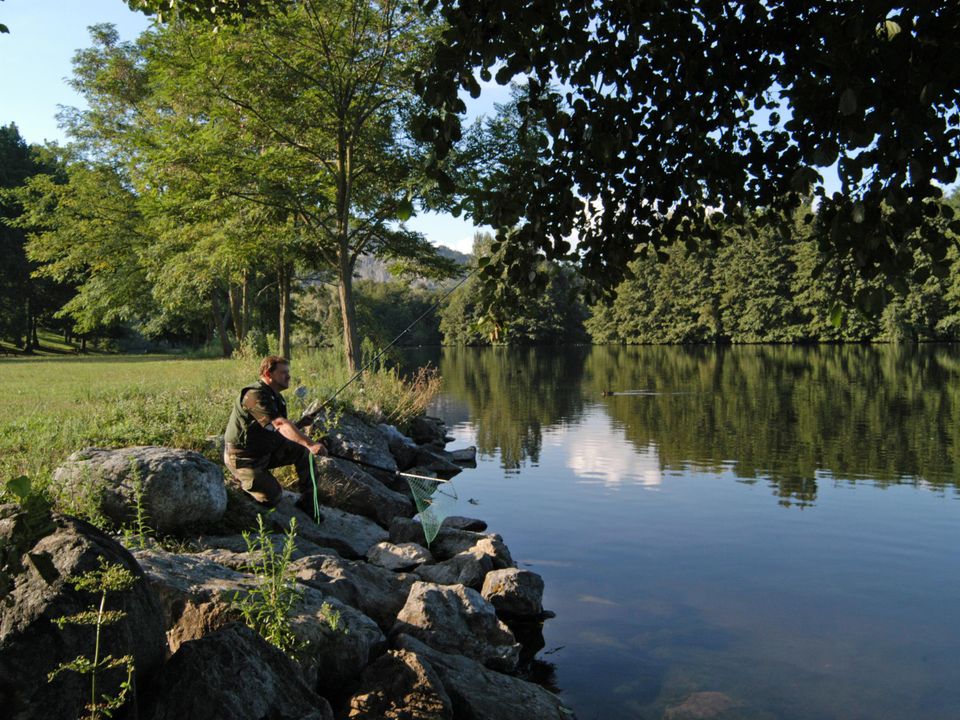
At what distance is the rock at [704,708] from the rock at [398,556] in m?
3.45

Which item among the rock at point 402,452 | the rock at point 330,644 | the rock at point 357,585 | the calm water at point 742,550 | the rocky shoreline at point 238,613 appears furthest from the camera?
the rock at point 402,452

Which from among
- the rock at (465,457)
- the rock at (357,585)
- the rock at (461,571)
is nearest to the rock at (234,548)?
the rock at (357,585)

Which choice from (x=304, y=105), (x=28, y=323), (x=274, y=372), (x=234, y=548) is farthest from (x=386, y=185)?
(x=28, y=323)

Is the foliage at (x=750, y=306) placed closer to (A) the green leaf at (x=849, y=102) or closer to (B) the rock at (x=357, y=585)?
(B) the rock at (x=357, y=585)

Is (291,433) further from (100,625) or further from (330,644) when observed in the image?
(100,625)

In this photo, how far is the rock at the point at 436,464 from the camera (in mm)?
15919

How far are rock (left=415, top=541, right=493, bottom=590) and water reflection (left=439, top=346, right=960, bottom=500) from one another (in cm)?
671

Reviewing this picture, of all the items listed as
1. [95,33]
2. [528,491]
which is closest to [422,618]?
[528,491]

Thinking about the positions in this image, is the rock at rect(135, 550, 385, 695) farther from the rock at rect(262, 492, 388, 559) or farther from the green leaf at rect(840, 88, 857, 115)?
the green leaf at rect(840, 88, 857, 115)

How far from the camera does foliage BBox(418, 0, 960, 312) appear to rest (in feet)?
9.50

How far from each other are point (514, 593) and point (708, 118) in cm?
530

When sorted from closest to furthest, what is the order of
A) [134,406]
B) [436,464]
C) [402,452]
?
1. [134,406]
2. [402,452]
3. [436,464]

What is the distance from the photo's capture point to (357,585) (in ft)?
21.9

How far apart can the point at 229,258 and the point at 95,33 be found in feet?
67.3
